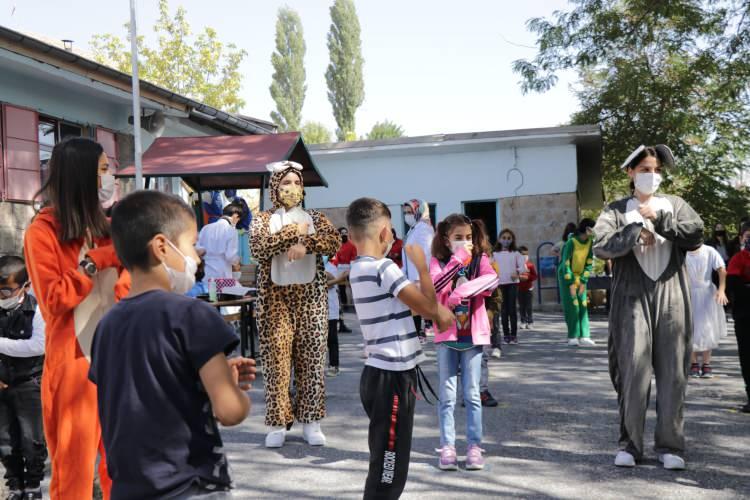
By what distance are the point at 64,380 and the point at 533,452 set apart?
3.73 m

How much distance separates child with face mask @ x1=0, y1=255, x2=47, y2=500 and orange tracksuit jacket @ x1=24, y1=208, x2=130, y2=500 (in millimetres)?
1585

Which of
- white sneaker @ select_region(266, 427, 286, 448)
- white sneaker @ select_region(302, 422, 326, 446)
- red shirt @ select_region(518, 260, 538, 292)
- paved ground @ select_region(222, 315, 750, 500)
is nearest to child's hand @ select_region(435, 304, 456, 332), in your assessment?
paved ground @ select_region(222, 315, 750, 500)

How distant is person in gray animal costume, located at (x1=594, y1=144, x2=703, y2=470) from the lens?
18.1 ft

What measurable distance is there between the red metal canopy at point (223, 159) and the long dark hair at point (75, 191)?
779 cm

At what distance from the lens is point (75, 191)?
11.5ft

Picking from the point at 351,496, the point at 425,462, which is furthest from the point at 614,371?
the point at 351,496

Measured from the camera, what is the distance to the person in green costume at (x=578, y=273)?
40.5 ft

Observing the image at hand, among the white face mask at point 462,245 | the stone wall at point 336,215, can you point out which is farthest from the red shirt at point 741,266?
the stone wall at point 336,215

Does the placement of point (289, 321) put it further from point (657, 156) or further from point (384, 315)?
point (657, 156)

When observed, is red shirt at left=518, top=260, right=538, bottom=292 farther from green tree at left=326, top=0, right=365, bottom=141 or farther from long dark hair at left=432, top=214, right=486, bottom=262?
green tree at left=326, top=0, right=365, bottom=141

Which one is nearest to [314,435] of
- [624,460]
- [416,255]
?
[624,460]

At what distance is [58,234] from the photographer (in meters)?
3.47

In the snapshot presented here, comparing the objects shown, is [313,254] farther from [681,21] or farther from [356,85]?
[356,85]

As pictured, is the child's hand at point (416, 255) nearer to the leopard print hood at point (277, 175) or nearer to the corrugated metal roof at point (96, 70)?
the leopard print hood at point (277, 175)
